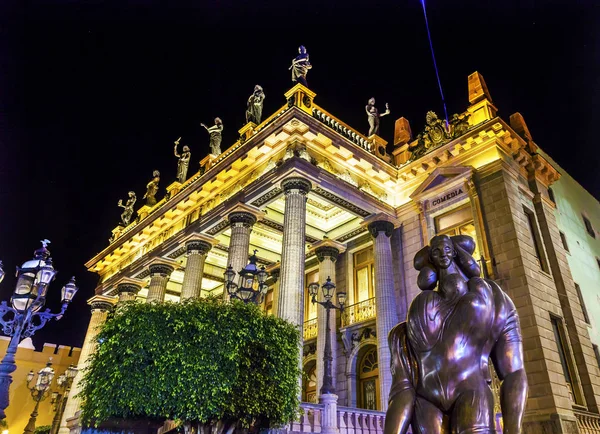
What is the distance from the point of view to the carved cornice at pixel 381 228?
1745 cm

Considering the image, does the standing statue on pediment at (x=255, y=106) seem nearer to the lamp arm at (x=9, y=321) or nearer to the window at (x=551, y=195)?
the window at (x=551, y=195)

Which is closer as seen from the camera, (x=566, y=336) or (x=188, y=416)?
(x=188, y=416)

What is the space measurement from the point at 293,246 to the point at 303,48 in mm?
8544

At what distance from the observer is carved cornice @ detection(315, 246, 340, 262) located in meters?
19.9

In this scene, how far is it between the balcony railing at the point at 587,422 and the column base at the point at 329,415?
7098 mm

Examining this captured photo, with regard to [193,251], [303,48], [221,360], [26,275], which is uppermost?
[303,48]

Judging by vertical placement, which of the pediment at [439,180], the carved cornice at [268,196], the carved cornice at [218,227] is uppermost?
the pediment at [439,180]

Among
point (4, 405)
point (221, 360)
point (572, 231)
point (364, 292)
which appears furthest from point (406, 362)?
point (572, 231)

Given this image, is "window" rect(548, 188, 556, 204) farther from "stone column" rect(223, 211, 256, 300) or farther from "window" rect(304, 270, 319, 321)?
"stone column" rect(223, 211, 256, 300)

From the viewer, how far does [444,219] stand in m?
16.8

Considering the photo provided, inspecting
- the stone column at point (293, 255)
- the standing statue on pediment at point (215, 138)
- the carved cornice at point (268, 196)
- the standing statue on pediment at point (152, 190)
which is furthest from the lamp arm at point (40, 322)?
the standing statue on pediment at point (152, 190)

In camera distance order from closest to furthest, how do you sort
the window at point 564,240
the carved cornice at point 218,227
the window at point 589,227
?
the window at point 564,240 → the carved cornice at point 218,227 → the window at point 589,227

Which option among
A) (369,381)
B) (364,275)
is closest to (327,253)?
(364,275)

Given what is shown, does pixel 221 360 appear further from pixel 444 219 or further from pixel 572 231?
pixel 572 231
